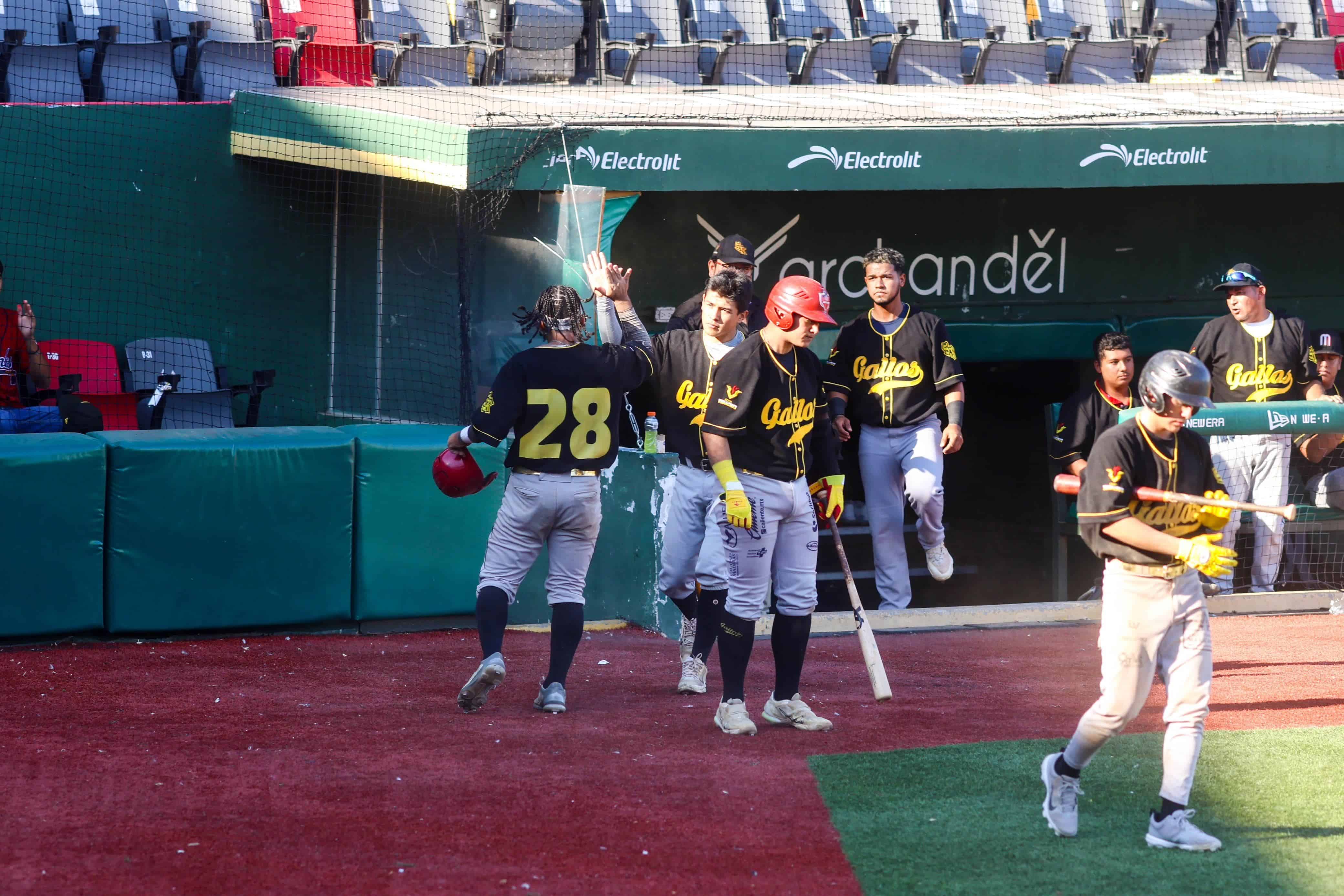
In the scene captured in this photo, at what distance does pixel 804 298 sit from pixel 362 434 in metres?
2.98

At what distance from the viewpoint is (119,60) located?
402 inches

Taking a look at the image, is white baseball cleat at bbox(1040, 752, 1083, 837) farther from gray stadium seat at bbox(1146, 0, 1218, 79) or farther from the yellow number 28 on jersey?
gray stadium seat at bbox(1146, 0, 1218, 79)

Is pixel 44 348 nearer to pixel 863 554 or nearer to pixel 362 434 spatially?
pixel 362 434

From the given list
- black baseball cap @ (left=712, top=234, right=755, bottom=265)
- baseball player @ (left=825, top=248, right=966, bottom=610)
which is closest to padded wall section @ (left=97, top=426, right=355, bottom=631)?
black baseball cap @ (left=712, top=234, right=755, bottom=265)

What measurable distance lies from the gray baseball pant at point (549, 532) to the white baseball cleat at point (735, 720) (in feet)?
2.41

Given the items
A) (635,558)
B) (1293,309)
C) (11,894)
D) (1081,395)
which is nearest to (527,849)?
(11,894)

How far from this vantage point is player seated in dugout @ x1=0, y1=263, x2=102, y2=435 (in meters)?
7.80

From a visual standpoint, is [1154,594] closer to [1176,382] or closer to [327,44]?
[1176,382]

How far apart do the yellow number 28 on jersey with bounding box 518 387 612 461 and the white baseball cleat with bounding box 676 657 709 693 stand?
3.29 ft

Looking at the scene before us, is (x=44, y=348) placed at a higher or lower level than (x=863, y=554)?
higher

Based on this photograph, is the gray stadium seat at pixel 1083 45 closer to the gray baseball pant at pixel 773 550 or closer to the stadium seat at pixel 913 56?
the stadium seat at pixel 913 56

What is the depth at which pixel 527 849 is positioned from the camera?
3814 mm

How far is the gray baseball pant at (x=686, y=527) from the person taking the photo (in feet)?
18.1

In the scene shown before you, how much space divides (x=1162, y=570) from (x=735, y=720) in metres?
1.75
